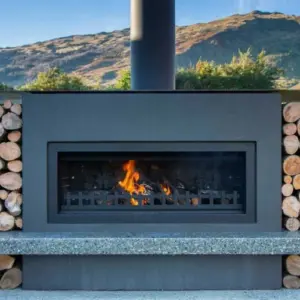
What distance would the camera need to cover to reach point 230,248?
63.1 inches

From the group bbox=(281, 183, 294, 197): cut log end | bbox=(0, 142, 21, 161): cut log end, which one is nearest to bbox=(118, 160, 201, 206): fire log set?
bbox=(281, 183, 294, 197): cut log end

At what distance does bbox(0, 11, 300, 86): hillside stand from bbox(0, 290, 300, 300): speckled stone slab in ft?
4.35

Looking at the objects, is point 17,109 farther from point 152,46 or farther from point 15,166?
point 152,46

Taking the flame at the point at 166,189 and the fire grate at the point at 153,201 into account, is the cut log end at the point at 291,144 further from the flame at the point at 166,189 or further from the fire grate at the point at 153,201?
the flame at the point at 166,189

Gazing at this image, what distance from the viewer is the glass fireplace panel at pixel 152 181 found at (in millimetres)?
1727

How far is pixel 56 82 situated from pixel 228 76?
3.29 feet

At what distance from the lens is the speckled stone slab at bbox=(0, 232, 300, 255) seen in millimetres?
1595

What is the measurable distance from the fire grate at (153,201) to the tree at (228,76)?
78 cm

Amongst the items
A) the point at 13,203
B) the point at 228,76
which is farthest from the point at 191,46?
the point at 13,203

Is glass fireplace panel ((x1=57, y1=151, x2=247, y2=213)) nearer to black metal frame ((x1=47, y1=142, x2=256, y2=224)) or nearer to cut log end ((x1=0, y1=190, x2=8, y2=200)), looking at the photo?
black metal frame ((x1=47, y1=142, x2=256, y2=224))

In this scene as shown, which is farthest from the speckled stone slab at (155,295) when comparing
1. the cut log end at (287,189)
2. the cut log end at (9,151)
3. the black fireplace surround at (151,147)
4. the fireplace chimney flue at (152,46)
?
the fireplace chimney flue at (152,46)

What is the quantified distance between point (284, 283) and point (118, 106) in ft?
3.32

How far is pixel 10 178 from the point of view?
1679 millimetres

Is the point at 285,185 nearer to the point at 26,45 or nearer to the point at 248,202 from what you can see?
the point at 248,202
